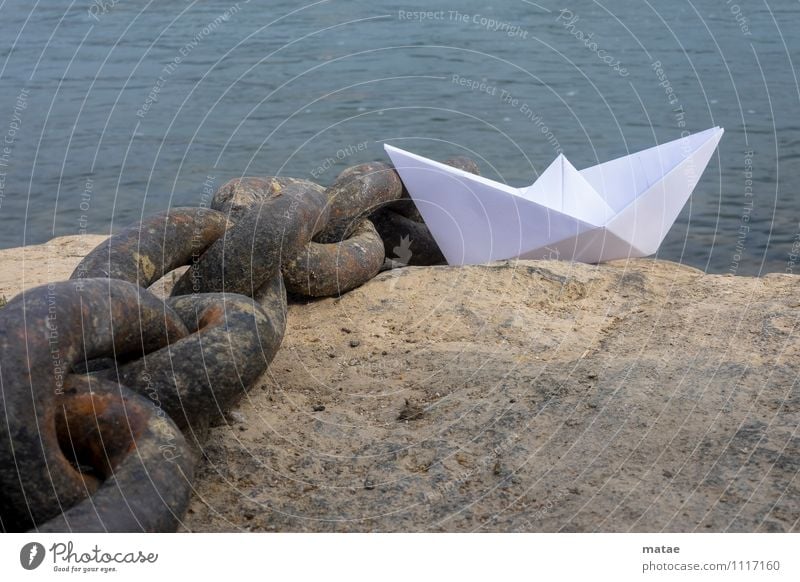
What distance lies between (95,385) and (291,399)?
3.67 ft

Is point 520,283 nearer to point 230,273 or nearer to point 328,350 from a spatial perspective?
point 328,350

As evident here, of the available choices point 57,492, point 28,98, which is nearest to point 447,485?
point 57,492

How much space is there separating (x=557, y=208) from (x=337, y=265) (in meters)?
1.25

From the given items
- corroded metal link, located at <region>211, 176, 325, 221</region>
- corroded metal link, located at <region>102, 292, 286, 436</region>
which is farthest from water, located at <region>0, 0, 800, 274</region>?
corroded metal link, located at <region>102, 292, 286, 436</region>

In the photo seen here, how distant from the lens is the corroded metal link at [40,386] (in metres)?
2.31

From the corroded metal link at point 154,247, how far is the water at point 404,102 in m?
3.66

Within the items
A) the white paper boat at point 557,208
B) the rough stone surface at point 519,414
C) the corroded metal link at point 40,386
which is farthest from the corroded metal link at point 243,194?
the corroded metal link at point 40,386

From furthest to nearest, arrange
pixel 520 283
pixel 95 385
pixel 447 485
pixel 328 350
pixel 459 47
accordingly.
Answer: pixel 459 47 → pixel 520 283 → pixel 328 350 → pixel 447 485 → pixel 95 385

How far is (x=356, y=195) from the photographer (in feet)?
15.0

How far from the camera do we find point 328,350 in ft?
13.3

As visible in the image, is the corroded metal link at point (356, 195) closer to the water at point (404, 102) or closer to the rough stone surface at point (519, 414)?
the rough stone surface at point (519, 414)

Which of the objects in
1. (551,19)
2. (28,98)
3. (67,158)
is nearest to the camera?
(67,158)
